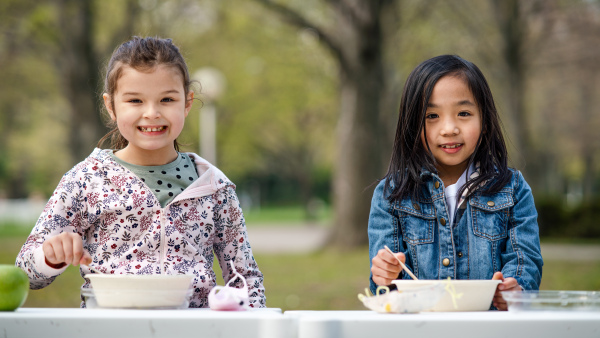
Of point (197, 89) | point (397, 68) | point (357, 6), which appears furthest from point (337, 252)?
point (397, 68)

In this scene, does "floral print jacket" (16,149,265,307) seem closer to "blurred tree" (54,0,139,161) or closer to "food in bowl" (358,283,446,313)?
"food in bowl" (358,283,446,313)

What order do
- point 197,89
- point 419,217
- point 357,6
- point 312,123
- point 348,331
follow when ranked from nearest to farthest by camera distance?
point 348,331 → point 419,217 → point 197,89 → point 357,6 → point 312,123

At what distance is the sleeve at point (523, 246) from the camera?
7.86 ft

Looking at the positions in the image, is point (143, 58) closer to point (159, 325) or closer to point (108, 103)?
point (108, 103)

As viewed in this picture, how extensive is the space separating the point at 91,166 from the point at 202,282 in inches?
22.0

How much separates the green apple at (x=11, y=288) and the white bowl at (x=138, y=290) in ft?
0.59

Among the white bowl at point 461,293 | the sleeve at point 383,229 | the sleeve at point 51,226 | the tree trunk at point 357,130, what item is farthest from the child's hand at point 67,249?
the tree trunk at point 357,130

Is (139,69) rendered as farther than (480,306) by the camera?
Yes

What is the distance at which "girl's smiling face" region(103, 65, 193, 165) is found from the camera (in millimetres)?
2381

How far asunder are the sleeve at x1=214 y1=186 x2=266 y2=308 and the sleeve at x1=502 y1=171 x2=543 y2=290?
2.88ft

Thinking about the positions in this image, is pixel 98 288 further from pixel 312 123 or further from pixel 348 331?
pixel 312 123

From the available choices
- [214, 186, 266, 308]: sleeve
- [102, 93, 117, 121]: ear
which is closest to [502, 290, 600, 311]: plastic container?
[214, 186, 266, 308]: sleeve

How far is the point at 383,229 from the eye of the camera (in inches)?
102

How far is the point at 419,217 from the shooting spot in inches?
101
